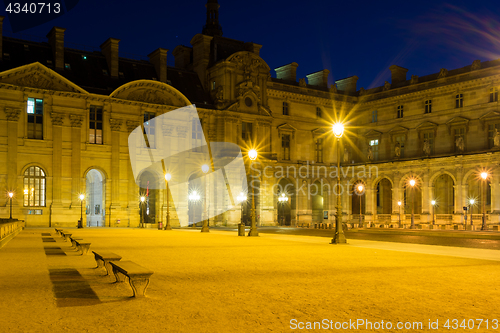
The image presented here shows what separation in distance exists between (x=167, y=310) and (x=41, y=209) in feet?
141

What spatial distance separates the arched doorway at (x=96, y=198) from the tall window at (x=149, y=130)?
19.6ft

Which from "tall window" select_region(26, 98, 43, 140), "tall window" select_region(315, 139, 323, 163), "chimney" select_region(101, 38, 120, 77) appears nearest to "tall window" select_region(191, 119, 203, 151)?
"chimney" select_region(101, 38, 120, 77)

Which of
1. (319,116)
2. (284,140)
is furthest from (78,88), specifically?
(319,116)

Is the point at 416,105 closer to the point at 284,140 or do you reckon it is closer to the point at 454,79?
the point at 454,79

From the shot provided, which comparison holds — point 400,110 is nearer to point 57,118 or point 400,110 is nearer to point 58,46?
point 57,118

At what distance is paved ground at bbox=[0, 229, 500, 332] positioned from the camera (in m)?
7.84

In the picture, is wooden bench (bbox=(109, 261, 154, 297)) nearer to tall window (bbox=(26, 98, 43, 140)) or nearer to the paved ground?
the paved ground

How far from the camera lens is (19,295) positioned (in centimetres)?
977

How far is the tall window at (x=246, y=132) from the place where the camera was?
6075cm

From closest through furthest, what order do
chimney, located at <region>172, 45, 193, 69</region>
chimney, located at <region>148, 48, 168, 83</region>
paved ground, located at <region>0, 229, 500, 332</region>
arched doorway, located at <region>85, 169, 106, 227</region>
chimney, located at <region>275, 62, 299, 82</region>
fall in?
paved ground, located at <region>0, 229, 500, 332</region>
arched doorway, located at <region>85, 169, 106, 227</region>
chimney, located at <region>148, 48, 168, 83</region>
chimney, located at <region>172, 45, 193, 69</region>
chimney, located at <region>275, 62, 299, 82</region>

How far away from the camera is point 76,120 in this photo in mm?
50062

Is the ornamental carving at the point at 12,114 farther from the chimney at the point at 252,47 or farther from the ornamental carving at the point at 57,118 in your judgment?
the chimney at the point at 252,47

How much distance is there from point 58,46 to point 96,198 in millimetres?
15938

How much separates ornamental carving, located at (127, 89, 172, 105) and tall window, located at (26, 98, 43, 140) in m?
8.85
